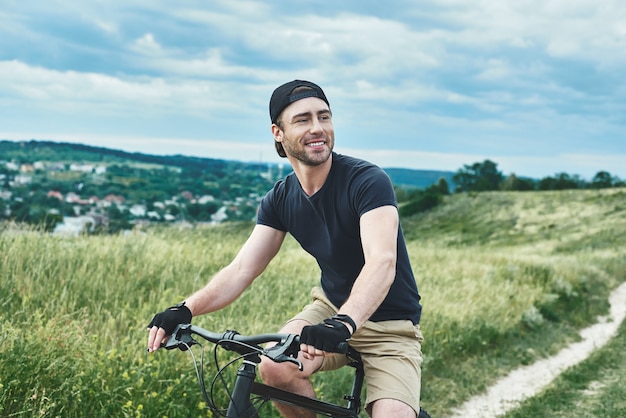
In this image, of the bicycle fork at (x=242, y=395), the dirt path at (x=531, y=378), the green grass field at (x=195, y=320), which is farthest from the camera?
the dirt path at (x=531, y=378)

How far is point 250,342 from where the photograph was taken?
328 cm

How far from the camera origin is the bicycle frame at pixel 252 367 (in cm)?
315

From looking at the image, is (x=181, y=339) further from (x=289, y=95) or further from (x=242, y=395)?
(x=289, y=95)

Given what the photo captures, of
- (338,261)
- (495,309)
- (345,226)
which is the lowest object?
(495,309)

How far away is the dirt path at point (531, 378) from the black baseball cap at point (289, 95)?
16.5 ft

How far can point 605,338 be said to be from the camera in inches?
517

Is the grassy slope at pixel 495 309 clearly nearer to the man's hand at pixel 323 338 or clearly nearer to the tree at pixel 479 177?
the man's hand at pixel 323 338

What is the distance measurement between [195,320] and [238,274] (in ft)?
11.7

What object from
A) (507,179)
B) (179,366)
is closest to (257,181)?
(179,366)

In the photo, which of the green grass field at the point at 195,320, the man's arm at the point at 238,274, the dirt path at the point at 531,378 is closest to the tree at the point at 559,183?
the green grass field at the point at 195,320

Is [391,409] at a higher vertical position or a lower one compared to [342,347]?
lower

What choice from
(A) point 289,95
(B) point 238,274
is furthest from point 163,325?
(A) point 289,95

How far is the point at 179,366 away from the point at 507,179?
3187 inches

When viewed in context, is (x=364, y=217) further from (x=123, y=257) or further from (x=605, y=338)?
(x=605, y=338)
